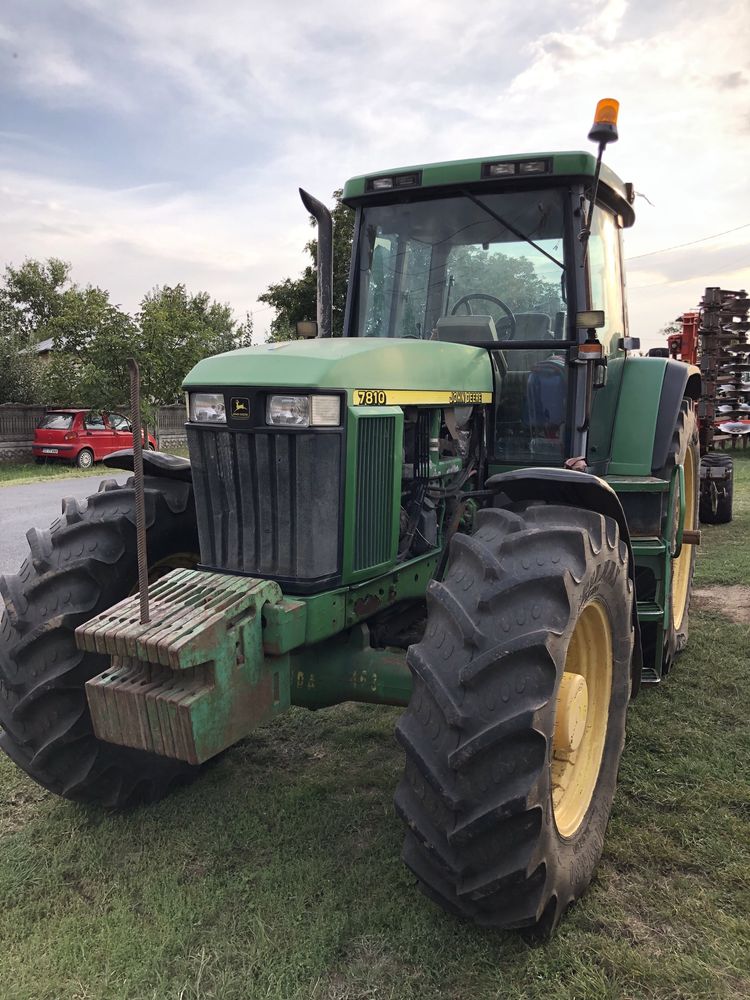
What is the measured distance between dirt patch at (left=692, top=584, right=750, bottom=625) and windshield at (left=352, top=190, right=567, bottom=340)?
3.01 metres

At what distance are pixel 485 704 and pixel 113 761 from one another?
1.67 m

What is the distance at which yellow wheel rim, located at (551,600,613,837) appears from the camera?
257 cm

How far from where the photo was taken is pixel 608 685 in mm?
2965

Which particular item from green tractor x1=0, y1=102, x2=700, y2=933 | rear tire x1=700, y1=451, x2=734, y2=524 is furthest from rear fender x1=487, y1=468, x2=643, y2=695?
rear tire x1=700, y1=451, x2=734, y2=524

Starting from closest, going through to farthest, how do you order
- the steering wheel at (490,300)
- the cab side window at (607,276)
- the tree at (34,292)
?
the steering wheel at (490,300) → the cab side window at (607,276) → the tree at (34,292)

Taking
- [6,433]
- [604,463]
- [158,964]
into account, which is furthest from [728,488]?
[6,433]

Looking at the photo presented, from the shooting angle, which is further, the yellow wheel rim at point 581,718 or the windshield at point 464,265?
the windshield at point 464,265

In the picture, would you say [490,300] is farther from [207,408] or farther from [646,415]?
[207,408]

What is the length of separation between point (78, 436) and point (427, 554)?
17.2 m

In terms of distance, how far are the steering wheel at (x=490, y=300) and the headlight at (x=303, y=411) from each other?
1.44 metres

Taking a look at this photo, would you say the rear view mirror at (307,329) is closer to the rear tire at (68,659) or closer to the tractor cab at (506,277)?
the tractor cab at (506,277)

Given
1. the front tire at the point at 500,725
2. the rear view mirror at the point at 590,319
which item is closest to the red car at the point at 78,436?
the rear view mirror at the point at 590,319

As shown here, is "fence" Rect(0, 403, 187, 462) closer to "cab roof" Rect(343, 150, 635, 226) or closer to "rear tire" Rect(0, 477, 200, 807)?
"cab roof" Rect(343, 150, 635, 226)

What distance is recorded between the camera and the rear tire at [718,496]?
902 cm
